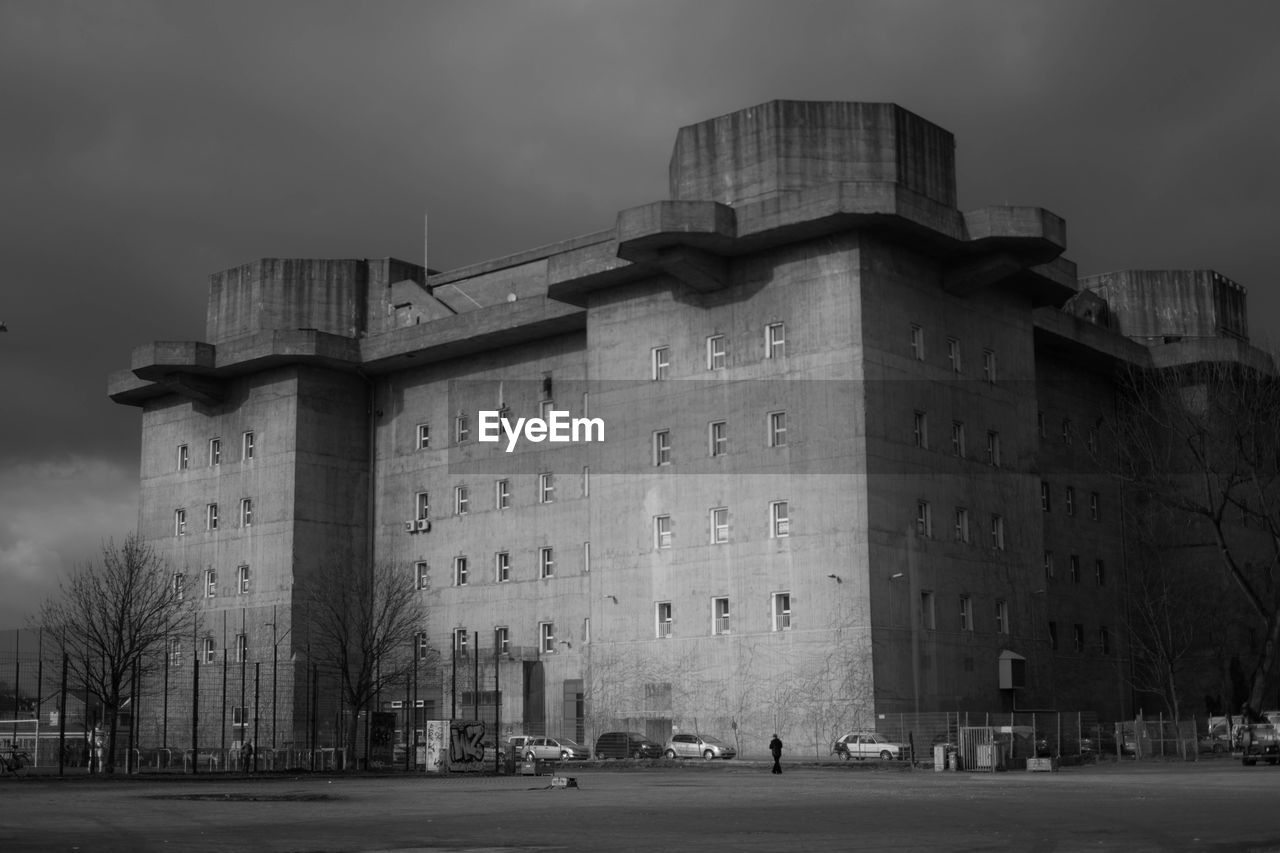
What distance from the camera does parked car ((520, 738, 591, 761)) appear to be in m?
62.8

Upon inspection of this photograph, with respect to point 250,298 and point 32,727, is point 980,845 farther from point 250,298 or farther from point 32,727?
point 32,727

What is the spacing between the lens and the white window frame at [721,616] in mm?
60594

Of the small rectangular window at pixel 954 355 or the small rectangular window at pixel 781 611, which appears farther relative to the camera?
the small rectangular window at pixel 954 355

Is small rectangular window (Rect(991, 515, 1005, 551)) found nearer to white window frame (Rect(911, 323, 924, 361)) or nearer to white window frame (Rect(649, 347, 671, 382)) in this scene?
white window frame (Rect(911, 323, 924, 361))

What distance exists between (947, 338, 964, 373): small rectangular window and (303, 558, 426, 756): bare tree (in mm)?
29163

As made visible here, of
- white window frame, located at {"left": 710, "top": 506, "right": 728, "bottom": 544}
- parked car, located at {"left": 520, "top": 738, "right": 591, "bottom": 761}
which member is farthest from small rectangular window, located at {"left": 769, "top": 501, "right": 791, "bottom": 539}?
parked car, located at {"left": 520, "top": 738, "right": 591, "bottom": 761}

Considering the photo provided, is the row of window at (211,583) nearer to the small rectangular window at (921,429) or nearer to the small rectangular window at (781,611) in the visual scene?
the small rectangular window at (781,611)

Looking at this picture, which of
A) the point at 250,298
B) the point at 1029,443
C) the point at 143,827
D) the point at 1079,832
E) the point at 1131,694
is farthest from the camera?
the point at 250,298

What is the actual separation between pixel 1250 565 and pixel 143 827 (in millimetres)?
67092

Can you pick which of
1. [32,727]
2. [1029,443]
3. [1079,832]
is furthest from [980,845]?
[32,727]

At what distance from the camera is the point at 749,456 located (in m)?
60.8

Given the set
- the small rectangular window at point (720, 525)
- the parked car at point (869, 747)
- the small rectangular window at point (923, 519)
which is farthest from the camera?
the small rectangular window at point (720, 525)

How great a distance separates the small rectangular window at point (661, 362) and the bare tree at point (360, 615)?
19432 millimetres

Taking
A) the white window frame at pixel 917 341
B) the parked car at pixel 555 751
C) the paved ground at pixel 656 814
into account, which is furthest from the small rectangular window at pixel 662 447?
the paved ground at pixel 656 814
